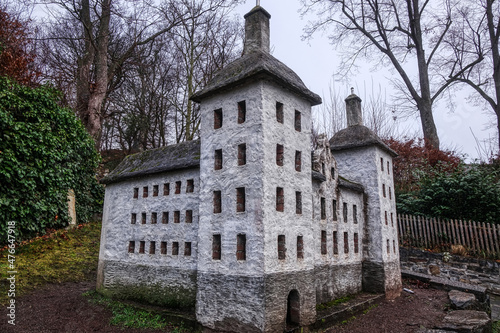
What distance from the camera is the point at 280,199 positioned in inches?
280

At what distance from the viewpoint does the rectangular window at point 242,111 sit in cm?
739

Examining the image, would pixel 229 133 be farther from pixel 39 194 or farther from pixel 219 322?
pixel 39 194

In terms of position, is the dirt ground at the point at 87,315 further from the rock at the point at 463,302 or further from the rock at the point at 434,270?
the rock at the point at 434,270

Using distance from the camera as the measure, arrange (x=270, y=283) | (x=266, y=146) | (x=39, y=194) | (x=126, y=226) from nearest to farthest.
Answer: (x=270, y=283)
(x=266, y=146)
(x=126, y=226)
(x=39, y=194)

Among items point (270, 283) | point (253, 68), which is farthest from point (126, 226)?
point (253, 68)

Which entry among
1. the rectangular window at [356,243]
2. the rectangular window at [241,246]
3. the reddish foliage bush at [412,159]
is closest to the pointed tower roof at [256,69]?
the rectangular window at [241,246]

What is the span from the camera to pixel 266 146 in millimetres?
6906

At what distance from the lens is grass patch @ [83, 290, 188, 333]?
7.33m

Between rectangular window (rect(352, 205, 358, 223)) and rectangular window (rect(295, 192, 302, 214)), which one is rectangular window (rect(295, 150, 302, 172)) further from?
rectangular window (rect(352, 205, 358, 223))

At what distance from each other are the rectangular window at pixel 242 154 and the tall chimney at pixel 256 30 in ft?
9.37

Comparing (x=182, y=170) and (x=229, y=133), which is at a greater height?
(x=229, y=133)

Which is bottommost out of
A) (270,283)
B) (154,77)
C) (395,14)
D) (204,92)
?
(270,283)

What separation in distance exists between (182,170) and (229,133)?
1882 mm

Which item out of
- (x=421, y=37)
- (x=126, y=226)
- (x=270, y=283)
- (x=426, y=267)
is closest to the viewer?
(x=270, y=283)
